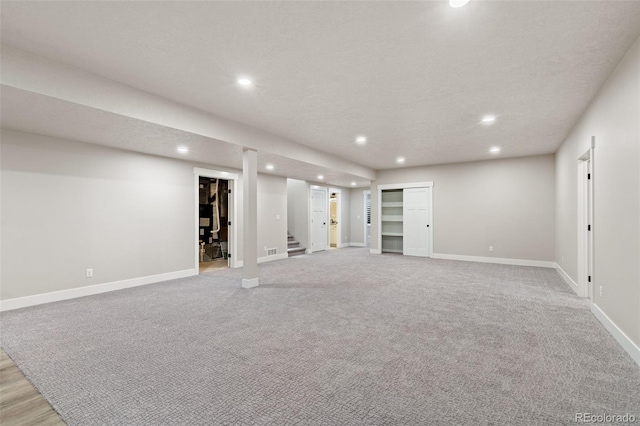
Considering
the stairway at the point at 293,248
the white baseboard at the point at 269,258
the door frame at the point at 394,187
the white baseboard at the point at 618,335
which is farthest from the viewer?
the stairway at the point at 293,248

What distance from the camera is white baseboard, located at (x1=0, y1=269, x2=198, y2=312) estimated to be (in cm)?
403

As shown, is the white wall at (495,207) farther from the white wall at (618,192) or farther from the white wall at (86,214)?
the white wall at (86,214)

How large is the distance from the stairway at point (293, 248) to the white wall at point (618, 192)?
7136mm

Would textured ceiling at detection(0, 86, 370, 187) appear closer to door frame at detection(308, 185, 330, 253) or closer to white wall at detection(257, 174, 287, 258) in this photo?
white wall at detection(257, 174, 287, 258)

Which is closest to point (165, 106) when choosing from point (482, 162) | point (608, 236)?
point (608, 236)

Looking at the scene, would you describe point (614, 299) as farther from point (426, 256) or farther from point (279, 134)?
point (426, 256)

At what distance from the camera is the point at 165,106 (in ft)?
12.4

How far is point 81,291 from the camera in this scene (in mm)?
4648

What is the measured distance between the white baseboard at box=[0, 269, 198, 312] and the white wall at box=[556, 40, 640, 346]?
6556mm

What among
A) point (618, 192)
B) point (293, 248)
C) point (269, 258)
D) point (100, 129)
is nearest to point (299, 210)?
point (293, 248)

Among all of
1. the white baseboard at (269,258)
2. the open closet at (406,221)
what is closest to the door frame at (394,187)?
the open closet at (406,221)

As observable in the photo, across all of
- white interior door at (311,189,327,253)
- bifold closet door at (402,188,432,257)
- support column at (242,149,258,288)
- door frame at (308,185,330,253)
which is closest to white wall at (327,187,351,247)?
door frame at (308,185,330,253)

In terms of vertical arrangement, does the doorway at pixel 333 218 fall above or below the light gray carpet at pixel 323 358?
above

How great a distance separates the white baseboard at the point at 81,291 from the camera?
13.2 ft
